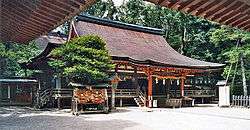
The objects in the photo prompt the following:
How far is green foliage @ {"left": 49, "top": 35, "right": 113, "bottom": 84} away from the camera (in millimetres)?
16844

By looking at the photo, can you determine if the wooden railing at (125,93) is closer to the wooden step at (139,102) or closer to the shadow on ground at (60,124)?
the wooden step at (139,102)

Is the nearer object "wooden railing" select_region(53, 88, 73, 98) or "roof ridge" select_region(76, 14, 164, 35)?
"wooden railing" select_region(53, 88, 73, 98)

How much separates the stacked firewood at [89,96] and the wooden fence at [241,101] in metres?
11.4

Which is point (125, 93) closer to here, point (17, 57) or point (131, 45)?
point (131, 45)

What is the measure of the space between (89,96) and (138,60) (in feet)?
17.9

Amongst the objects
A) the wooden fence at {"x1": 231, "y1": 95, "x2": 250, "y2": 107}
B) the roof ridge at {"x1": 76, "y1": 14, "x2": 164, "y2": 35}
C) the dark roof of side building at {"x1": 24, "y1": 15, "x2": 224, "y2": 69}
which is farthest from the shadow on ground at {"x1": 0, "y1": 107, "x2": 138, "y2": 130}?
the roof ridge at {"x1": 76, "y1": 14, "x2": 164, "y2": 35}

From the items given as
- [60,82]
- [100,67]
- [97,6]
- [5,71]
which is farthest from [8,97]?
[97,6]

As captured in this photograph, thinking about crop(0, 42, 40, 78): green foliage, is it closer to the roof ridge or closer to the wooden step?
the roof ridge

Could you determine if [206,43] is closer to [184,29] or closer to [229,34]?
[184,29]

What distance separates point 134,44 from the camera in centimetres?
2623

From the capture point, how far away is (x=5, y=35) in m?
6.09

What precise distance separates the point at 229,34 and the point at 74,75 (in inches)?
579

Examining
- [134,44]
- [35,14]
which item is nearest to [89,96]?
[134,44]

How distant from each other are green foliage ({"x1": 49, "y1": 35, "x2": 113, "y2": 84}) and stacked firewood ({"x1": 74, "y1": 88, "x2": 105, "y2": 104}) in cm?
70
